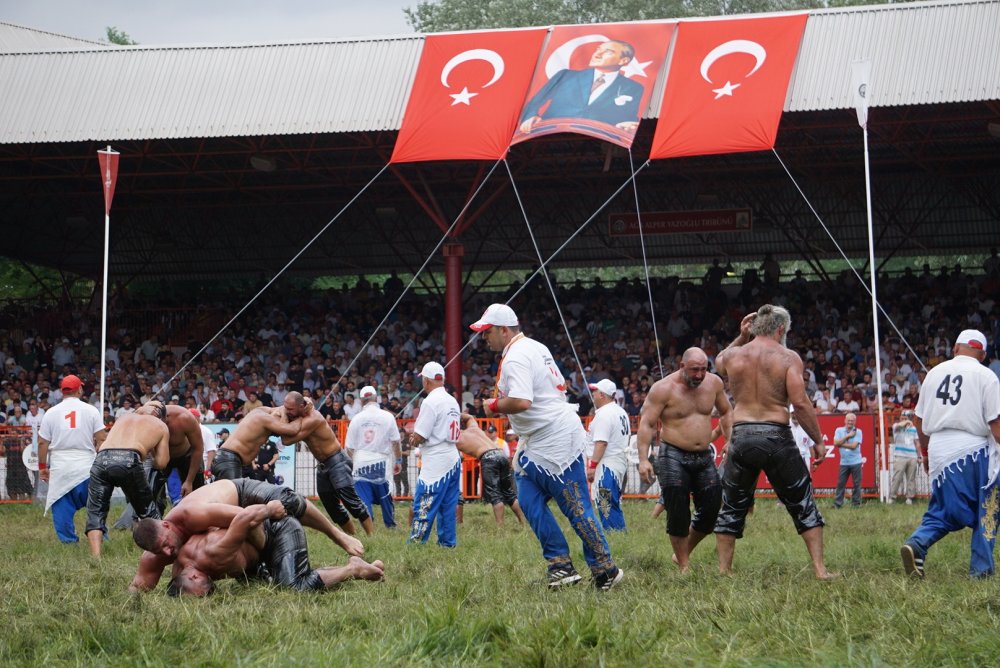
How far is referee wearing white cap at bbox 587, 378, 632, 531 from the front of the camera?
14188 mm

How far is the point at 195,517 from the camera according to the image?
7930 millimetres

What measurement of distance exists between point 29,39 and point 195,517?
33.4 m

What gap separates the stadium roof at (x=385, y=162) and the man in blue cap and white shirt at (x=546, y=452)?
547 inches

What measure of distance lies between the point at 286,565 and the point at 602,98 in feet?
45.7

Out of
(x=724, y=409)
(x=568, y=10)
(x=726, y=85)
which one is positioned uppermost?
(x=568, y=10)

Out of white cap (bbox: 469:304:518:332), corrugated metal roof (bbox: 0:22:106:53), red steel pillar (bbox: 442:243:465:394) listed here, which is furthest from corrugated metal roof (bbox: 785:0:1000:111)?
corrugated metal roof (bbox: 0:22:106:53)

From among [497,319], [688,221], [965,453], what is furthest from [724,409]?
[688,221]

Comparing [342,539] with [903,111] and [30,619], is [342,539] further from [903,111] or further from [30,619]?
[903,111]

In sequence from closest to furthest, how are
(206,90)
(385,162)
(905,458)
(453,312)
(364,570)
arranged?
(364,570) < (905,458) < (206,90) < (453,312) < (385,162)

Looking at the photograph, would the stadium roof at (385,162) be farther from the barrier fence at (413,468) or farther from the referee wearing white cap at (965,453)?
the referee wearing white cap at (965,453)

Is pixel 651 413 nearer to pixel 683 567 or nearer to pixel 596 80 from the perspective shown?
pixel 683 567

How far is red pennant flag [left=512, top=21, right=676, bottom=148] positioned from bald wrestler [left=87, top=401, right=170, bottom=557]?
33.1ft

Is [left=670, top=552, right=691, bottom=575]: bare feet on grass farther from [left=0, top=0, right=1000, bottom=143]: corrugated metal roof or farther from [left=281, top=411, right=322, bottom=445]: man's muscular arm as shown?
[left=0, top=0, right=1000, bottom=143]: corrugated metal roof

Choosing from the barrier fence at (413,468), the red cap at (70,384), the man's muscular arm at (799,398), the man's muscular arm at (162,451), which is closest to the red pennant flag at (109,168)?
the barrier fence at (413,468)
